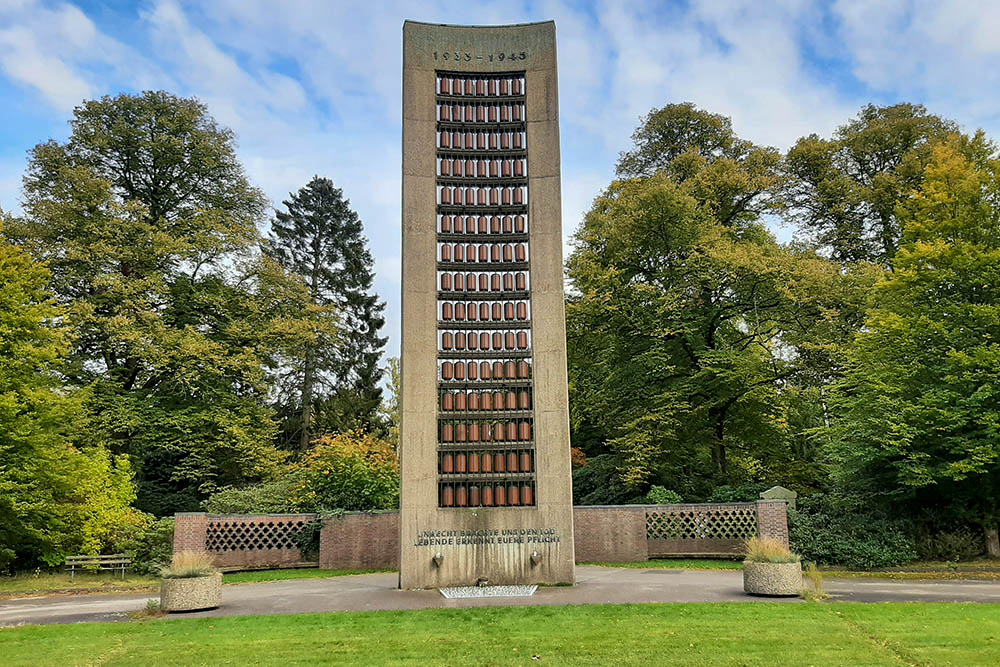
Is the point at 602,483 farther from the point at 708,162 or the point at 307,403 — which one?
the point at 307,403

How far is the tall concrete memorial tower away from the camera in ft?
51.9

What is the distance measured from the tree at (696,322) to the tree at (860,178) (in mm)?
1764

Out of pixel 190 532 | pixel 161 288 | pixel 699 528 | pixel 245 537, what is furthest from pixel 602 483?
pixel 161 288

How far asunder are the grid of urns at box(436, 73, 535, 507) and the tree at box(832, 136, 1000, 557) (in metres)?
10.8

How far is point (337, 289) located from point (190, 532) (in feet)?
83.8

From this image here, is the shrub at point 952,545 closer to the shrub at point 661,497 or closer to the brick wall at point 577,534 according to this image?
the brick wall at point 577,534

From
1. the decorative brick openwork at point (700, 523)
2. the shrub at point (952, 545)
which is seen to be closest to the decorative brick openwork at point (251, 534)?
the decorative brick openwork at point (700, 523)

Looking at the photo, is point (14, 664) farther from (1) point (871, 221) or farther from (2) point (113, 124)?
(1) point (871, 221)

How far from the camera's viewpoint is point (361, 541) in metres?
21.6

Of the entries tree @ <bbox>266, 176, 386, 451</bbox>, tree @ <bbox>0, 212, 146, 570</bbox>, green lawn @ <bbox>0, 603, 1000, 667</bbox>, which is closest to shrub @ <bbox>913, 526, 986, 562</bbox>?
green lawn @ <bbox>0, 603, 1000, 667</bbox>

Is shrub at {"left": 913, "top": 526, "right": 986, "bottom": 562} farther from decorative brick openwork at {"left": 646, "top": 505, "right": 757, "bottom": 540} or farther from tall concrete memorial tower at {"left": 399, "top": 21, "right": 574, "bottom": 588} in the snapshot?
tall concrete memorial tower at {"left": 399, "top": 21, "right": 574, "bottom": 588}

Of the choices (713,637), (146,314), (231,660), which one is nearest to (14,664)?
(231,660)

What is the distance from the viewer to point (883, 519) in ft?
70.0

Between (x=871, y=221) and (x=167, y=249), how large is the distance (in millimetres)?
28871
